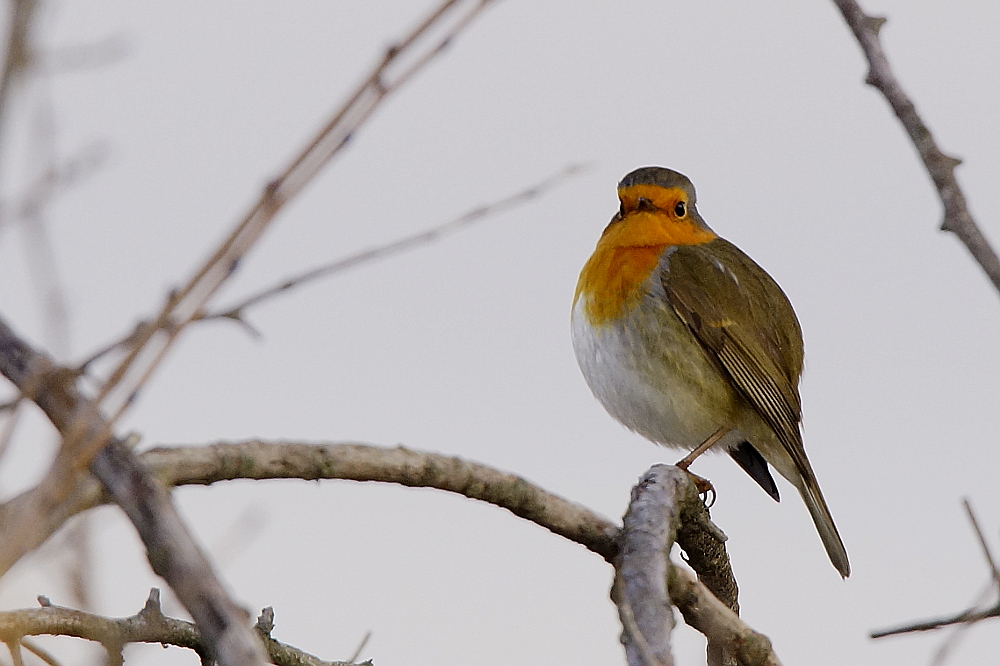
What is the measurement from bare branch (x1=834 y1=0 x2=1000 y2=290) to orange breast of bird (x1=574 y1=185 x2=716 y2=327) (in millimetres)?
2541

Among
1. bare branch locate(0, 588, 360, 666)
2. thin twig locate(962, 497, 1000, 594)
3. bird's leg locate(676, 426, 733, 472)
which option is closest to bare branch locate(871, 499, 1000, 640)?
thin twig locate(962, 497, 1000, 594)

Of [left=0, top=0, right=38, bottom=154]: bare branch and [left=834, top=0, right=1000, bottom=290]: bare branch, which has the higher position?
[left=834, top=0, right=1000, bottom=290]: bare branch

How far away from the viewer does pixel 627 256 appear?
4254 millimetres

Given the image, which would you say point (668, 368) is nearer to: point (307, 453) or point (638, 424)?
point (638, 424)

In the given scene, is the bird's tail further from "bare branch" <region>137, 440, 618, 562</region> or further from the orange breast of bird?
"bare branch" <region>137, 440, 618, 562</region>

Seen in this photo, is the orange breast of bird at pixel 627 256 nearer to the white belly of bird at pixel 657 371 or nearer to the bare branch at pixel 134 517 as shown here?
the white belly of bird at pixel 657 371

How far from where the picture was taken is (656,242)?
438 centimetres

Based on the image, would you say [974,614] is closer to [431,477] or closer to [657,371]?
[431,477]

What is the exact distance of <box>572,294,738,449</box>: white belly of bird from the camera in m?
4.07

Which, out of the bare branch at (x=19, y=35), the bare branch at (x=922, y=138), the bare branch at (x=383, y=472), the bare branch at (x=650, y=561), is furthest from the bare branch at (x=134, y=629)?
the bare branch at (x=922, y=138)

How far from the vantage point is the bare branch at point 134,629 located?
68.7 inches

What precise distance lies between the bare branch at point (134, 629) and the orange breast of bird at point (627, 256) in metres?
2.28

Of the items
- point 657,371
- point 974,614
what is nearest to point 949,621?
point 974,614

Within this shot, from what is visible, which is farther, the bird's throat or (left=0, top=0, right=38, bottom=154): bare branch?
the bird's throat
